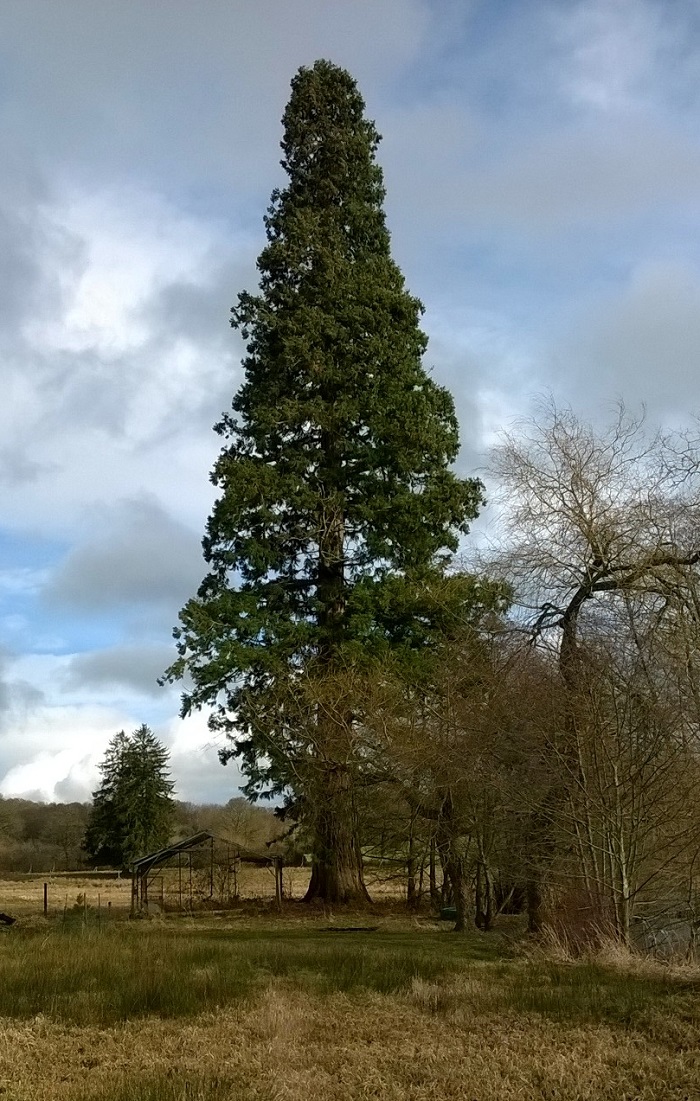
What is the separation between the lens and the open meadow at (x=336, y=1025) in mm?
6762

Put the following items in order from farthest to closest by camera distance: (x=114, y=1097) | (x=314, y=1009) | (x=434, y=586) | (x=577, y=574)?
(x=434, y=586) → (x=577, y=574) → (x=314, y=1009) → (x=114, y=1097)

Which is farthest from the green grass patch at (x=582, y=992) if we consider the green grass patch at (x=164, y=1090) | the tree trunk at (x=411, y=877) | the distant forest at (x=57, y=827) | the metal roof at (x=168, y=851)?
the distant forest at (x=57, y=827)

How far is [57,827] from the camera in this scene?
8388 cm

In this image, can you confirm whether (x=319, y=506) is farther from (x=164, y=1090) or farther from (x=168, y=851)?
(x=164, y=1090)

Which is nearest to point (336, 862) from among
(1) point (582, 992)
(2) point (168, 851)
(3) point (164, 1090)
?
(2) point (168, 851)

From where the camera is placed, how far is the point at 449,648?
2234 cm

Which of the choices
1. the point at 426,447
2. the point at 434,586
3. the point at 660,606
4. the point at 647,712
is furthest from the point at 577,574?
the point at 426,447

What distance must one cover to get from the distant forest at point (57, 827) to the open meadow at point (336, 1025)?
43.4 metres

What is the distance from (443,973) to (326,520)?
16283mm

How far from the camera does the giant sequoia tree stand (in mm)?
25531

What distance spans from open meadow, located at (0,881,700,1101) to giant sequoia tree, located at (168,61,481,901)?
35.2 ft

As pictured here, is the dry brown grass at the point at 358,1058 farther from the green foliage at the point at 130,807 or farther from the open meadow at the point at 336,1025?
the green foliage at the point at 130,807

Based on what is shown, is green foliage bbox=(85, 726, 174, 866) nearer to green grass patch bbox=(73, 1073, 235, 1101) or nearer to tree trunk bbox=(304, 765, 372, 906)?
tree trunk bbox=(304, 765, 372, 906)

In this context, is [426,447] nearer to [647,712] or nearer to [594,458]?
[594,458]
